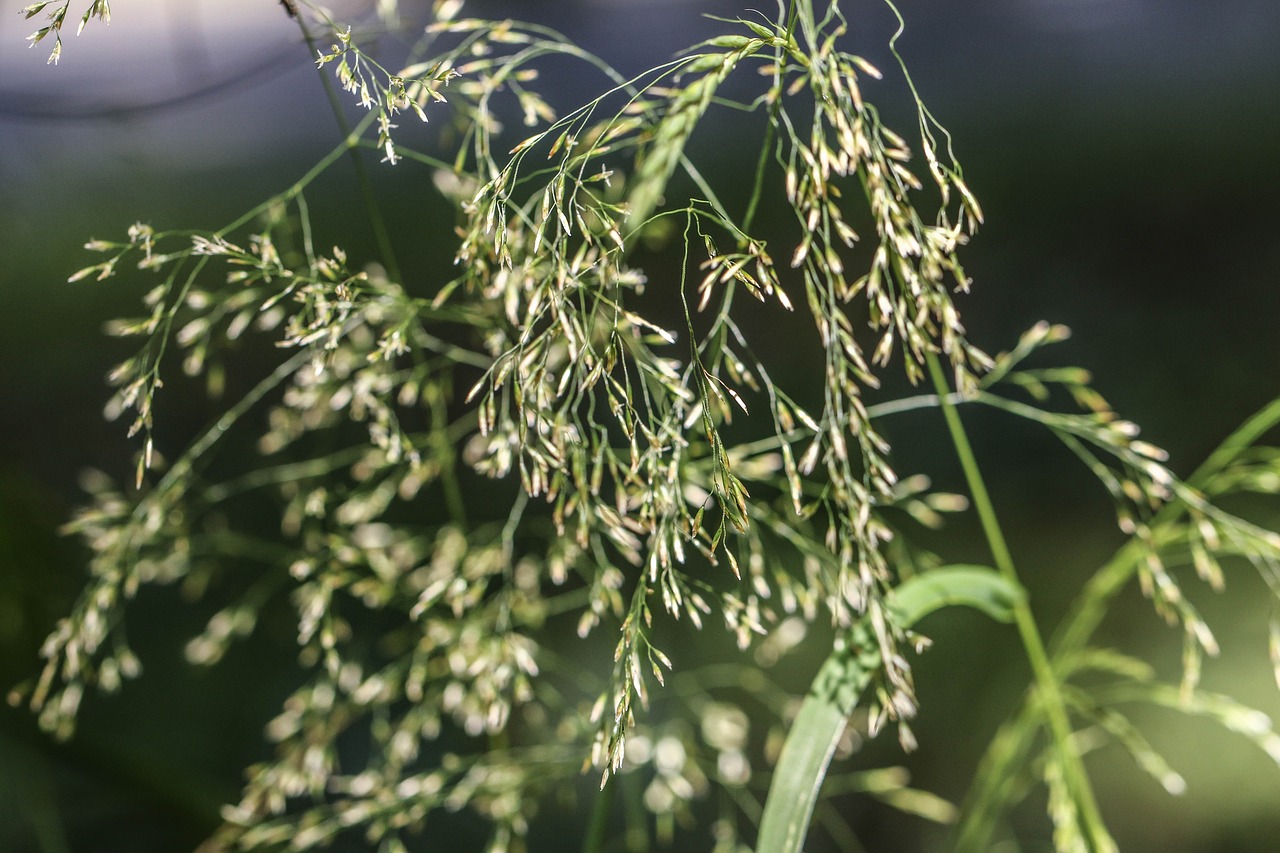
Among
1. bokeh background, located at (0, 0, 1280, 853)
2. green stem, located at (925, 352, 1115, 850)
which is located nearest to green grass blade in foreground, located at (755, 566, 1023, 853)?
green stem, located at (925, 352, 1115, 850)

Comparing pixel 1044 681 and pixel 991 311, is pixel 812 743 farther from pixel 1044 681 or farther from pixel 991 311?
pixel 991 311

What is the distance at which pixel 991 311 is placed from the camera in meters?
1.15

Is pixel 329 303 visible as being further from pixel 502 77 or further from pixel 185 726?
pixel 185 726

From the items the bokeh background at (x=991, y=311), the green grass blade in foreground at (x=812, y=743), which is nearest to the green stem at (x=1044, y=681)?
the green grass blade in foreground at (x=812, y=743)

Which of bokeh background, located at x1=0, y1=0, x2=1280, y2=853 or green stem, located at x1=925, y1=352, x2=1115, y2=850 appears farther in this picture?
bokeh background, located at x1=0, y1=0, x2=1280, y2=853

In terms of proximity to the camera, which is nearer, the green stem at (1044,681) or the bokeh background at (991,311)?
the green stem at (1044,681)

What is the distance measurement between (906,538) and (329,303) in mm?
778

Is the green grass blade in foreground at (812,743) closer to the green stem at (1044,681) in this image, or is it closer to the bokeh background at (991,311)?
the green stem at (1044,681)

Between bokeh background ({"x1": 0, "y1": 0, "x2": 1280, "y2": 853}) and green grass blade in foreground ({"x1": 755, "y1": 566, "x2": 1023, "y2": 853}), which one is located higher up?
green grass blade in foreground ({"x1": 755, "y1": 566, "x2": 1023, "y2": 853})

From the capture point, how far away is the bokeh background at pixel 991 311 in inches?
34.2

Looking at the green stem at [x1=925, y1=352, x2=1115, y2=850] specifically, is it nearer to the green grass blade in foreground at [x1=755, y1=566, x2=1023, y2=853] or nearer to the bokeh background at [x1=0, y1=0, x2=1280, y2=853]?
the green grass blade in foreground at [x1=755, y1=566, x2=1023, y2=853]

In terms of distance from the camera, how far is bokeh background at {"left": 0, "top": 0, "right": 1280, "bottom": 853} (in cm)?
87

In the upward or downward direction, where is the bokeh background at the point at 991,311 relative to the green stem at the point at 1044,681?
downward

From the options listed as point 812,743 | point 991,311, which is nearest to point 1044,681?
point 812,743
